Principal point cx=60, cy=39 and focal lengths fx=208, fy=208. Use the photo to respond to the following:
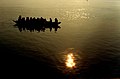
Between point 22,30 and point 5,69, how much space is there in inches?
1168

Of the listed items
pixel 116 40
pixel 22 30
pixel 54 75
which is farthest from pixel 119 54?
pixel 22 30

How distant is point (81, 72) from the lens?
32.8m

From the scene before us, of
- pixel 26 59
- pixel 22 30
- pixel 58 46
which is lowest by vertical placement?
pixel 26 59

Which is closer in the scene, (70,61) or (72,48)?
(70,61)

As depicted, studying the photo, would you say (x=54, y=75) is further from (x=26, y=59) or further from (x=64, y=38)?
(x=64, y=38)

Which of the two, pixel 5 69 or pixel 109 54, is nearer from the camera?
pixel 5 69

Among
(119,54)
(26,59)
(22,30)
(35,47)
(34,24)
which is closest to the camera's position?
(26,59)

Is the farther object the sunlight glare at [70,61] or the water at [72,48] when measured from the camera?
the sunlight glare at [70,61]

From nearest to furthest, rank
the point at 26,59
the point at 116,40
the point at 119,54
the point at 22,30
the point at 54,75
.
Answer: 1. the point at 54,75
2. the point at 26,59
3. the point at 119,54
4. the point at 116,40
5. the point at 22,30

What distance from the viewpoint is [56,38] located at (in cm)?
5441

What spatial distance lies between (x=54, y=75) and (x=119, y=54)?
1669cm

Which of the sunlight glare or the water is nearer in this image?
the water

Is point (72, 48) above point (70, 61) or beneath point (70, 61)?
above

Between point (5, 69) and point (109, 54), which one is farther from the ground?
point (109, 54)
